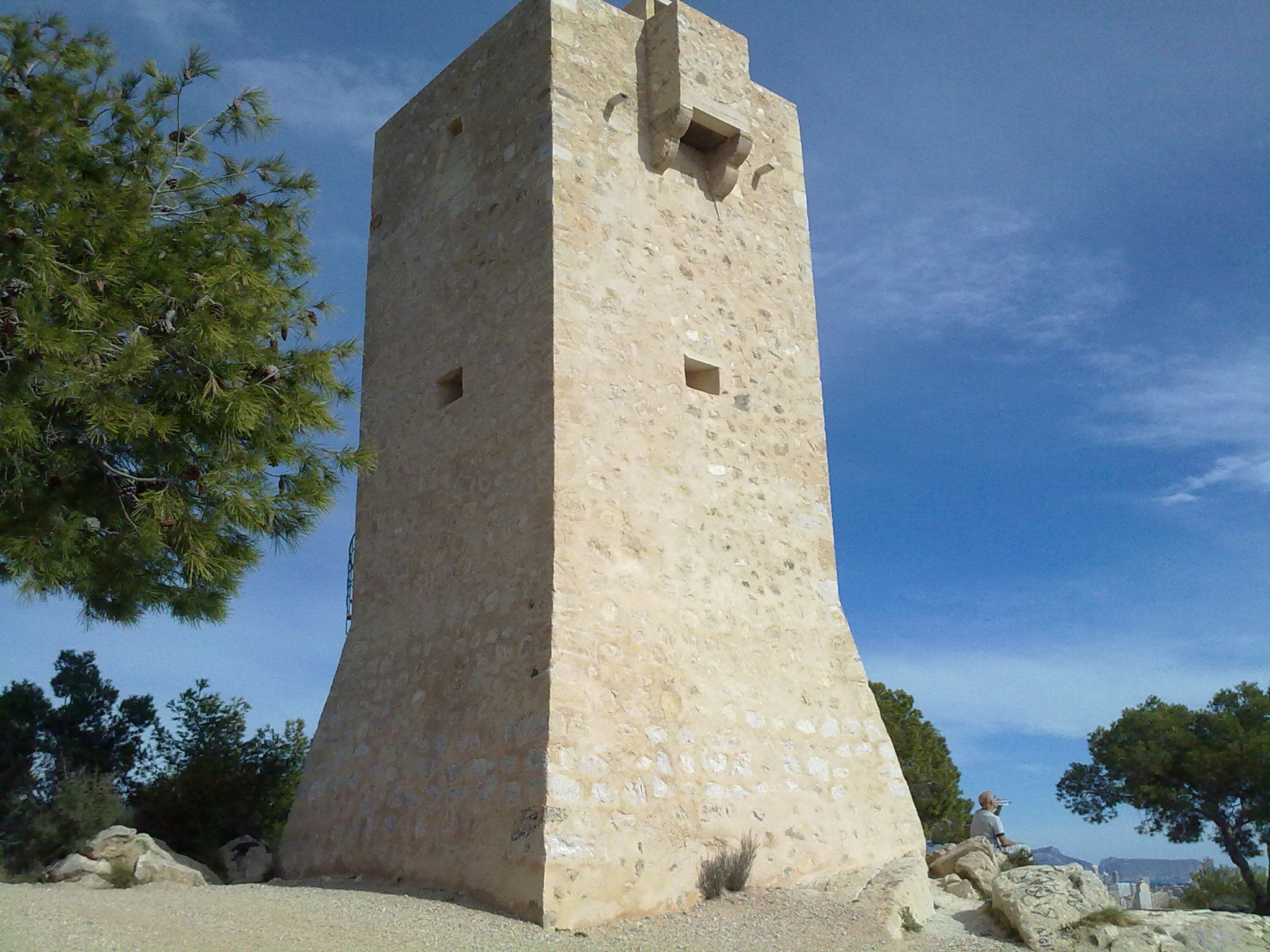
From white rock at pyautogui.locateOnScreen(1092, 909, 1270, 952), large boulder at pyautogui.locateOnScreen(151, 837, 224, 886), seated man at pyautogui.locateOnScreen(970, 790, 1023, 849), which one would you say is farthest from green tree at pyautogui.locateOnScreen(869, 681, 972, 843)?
large boulder at pyautogui.locateOnScreen(151, 837, 224, 886)

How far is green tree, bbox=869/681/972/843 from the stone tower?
7.33 metres

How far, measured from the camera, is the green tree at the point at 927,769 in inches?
608

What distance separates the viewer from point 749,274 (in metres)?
9.66

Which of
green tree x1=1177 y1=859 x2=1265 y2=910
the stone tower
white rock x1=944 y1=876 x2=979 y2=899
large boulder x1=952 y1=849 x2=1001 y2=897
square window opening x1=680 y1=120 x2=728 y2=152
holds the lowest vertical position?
green tree x1=1177 y1=859 x2=1265 y2=910

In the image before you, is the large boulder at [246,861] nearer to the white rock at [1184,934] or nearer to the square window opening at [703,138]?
the white rock at [1184,934]

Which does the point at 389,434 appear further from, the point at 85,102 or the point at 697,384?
the point at 85,102

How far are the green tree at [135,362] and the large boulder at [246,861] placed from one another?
9.62ft

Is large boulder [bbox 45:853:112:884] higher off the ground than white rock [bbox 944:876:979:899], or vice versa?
large boulder [bbox 45:853:112:884]

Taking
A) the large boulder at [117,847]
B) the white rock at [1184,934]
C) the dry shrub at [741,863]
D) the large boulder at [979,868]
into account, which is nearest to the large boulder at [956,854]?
the large boulder at [979,868]

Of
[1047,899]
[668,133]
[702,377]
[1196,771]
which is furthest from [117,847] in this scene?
[1196,771]

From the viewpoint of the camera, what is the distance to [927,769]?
15680mm

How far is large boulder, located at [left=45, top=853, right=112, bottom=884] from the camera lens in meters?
7.42

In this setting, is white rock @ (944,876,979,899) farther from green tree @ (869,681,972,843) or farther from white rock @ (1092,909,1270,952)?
green tree @ (869,681,972,843)

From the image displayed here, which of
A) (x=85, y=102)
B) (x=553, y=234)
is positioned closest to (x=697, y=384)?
(x=553, y=234)
